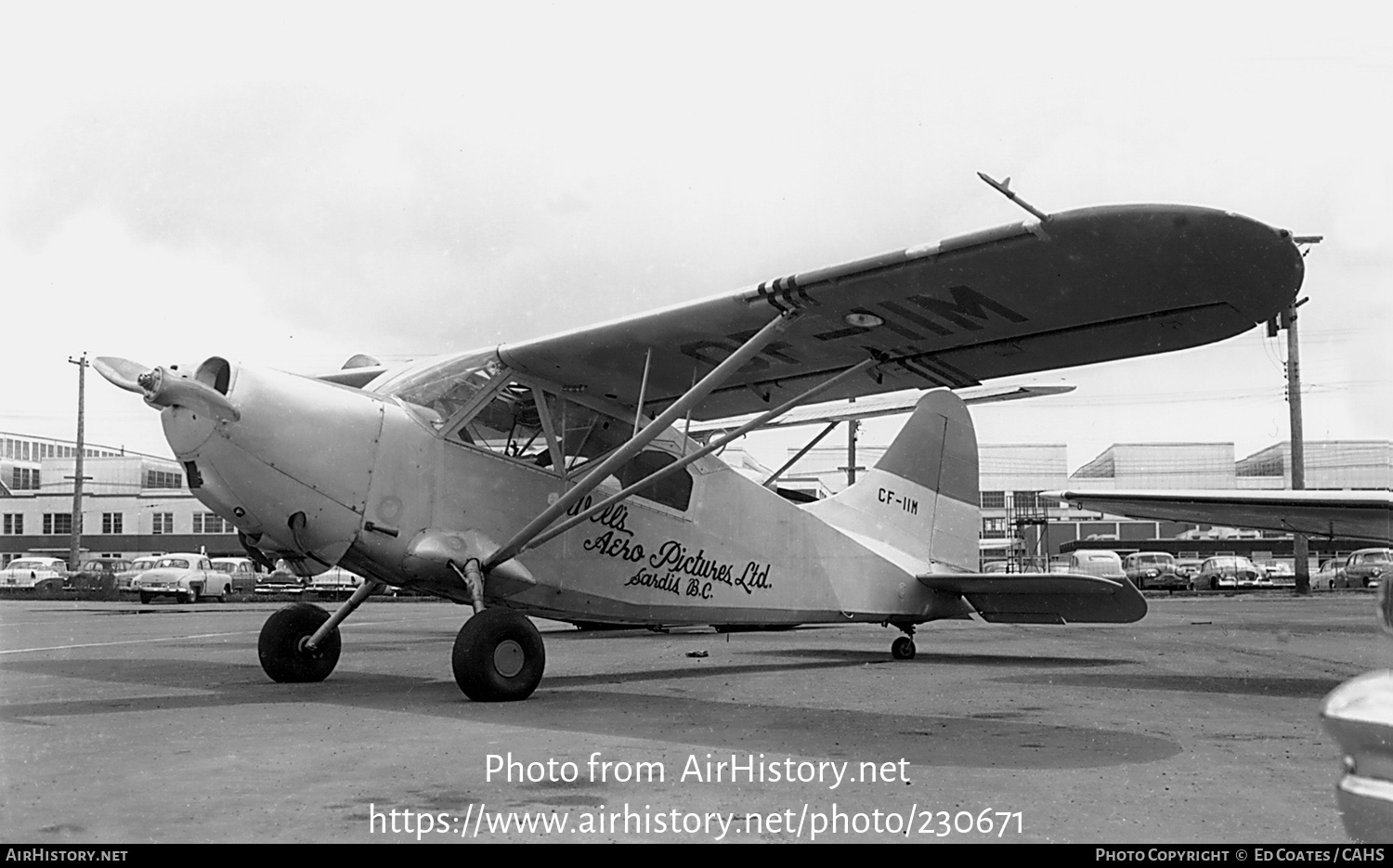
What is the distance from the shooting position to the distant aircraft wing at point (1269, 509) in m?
11.0

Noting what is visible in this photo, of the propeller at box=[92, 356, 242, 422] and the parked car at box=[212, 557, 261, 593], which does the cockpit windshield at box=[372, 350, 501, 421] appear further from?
the parked car at box=[212, 557, 261, 593]

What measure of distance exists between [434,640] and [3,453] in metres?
66.6

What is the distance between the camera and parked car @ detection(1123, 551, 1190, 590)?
168 feet

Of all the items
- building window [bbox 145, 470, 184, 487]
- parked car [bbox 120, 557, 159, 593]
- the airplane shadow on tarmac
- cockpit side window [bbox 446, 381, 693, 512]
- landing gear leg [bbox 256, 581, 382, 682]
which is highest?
building window [bbox 145, 470, 184, 487]

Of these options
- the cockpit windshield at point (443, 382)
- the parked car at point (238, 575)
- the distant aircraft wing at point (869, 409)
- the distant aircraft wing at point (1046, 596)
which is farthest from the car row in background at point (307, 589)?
the cockpit windshield at point (443, 382)

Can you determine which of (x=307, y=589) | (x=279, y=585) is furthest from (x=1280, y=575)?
(x=279, y=585)

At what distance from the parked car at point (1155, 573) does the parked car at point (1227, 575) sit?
0.91 m

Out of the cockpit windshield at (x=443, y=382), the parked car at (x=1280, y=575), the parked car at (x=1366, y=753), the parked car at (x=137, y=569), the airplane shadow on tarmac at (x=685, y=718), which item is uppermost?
the cockpit windshield at (x=443, y=382)

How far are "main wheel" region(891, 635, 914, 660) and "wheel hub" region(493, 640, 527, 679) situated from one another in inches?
225

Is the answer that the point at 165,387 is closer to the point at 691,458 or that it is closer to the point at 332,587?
the point at 691,458

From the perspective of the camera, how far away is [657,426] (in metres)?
8.29

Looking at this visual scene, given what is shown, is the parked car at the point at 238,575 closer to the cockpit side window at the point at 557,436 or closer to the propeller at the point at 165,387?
the cockpit side window at the point at 557,436

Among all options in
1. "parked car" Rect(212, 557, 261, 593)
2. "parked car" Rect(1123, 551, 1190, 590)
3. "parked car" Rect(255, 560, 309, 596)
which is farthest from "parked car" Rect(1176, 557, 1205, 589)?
"parked car" Rect(212, 557, 261, 593)
